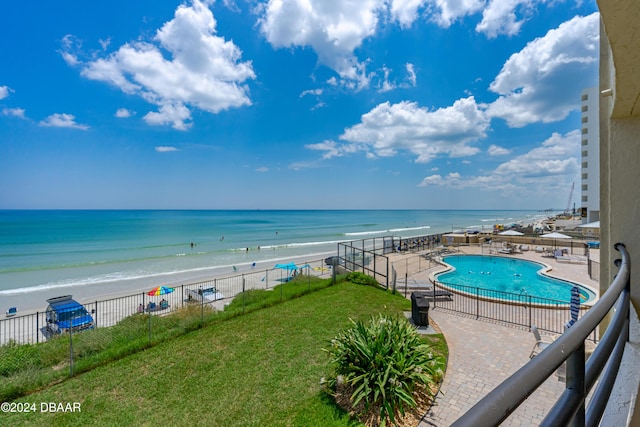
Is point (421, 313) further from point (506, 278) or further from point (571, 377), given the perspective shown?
point (506, 278)

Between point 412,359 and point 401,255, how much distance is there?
22.7 metres

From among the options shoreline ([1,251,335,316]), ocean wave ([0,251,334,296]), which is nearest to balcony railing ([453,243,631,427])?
shoreline ([1,251,335,316])

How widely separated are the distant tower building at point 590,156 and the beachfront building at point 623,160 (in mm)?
48339

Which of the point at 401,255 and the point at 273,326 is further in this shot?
the point at 401,255

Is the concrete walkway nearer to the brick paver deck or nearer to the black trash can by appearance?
the brick paver deck

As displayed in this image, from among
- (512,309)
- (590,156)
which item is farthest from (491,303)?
(590,156)

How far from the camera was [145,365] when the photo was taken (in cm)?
848

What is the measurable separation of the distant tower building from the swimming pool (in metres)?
25.2

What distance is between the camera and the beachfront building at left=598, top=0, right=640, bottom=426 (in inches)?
48.4

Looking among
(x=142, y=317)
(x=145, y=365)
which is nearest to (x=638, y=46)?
(x=145, y=365)

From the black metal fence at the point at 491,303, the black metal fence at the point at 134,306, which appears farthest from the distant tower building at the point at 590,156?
the black metal fence at the point at 134,306

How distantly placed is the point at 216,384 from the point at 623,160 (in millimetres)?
8327

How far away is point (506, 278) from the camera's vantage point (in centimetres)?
2047

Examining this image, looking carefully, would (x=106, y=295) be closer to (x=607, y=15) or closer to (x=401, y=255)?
(x=401, y=255)
